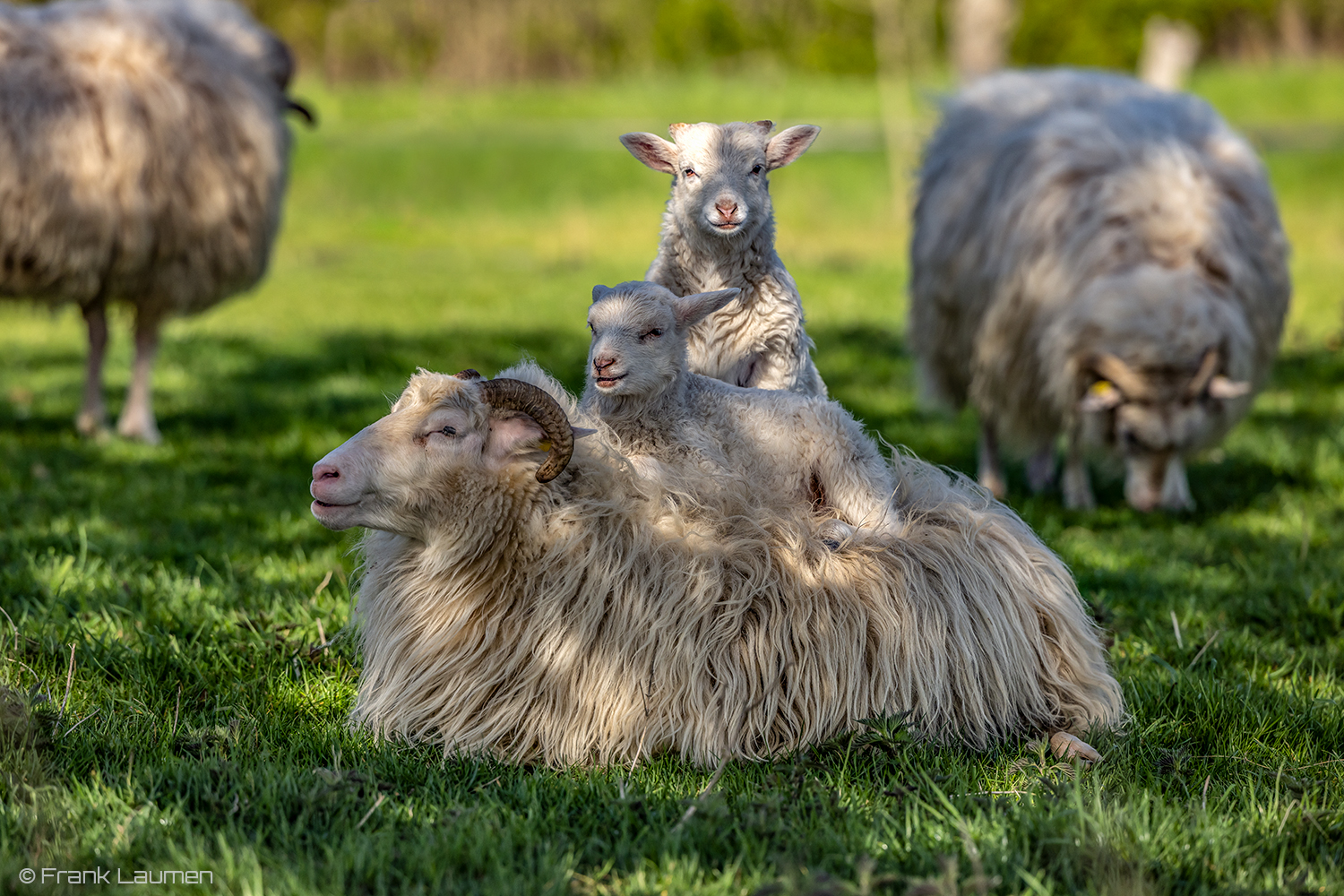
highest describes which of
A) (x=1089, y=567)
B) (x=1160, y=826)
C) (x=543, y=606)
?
(x=543, y=606)

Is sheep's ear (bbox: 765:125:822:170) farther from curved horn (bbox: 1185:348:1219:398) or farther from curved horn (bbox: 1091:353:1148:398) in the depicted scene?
curved horn (bbox: 1185:348:1219:398)

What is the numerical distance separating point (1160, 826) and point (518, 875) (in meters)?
1.16

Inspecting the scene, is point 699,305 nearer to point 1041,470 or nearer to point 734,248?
point 734,248

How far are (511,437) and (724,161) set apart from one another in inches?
29.4

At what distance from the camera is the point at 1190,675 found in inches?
134

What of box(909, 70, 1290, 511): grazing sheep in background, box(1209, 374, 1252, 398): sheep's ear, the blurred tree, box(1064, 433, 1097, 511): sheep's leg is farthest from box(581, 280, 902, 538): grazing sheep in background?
the blurred tree

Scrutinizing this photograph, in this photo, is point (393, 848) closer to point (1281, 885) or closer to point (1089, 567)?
point (1281, 885)

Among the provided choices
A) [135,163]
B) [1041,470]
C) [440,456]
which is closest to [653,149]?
[440,456]

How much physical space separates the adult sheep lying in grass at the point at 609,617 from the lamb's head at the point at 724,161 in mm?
528

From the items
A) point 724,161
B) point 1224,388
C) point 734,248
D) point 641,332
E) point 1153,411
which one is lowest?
point 1153,411

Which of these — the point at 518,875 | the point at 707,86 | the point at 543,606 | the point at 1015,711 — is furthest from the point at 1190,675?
the point at 707,86

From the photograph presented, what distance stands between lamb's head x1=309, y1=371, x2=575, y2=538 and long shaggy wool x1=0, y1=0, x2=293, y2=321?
14.6ft

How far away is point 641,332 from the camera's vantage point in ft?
8.92

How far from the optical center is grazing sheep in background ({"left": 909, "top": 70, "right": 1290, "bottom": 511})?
5555mm
